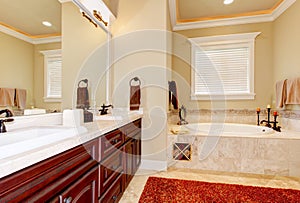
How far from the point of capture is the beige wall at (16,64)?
42.9 inches

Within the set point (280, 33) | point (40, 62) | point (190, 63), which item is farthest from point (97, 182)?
point (280, 33)

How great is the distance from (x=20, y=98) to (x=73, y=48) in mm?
716

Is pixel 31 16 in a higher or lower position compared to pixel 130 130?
higher

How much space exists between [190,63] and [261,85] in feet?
4.67

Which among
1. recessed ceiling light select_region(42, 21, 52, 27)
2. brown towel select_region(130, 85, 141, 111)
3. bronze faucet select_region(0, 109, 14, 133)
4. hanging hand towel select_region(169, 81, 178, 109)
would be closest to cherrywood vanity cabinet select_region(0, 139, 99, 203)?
bronze faucet select_region(0, 109, 14, 133)

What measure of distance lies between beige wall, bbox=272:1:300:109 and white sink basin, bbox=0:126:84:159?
128 inches

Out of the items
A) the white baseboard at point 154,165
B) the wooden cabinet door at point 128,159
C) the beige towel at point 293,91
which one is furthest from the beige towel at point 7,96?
the beige towel at point 293,91

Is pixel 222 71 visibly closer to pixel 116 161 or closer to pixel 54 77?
pixel 116 161

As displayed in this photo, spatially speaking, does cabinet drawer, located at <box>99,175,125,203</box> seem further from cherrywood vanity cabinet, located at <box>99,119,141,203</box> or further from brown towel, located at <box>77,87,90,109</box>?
brown towel, located at <box>77,87,90,109</box>

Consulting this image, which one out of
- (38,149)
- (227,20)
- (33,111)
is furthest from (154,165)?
(227,20)

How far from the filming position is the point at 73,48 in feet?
5.61

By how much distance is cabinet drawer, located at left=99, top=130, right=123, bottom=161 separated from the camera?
1.28 meters

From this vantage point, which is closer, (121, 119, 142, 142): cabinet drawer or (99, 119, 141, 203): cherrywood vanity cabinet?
(99, 119, 141, 203): cherrywood vanity cabinet

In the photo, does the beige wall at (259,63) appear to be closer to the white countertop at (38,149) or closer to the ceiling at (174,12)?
the ceiling at (174,12)
